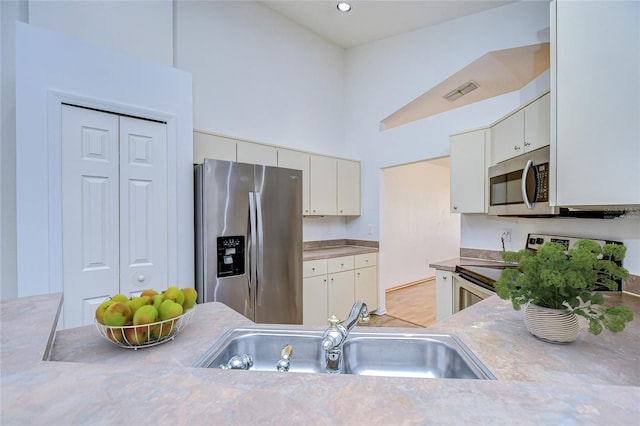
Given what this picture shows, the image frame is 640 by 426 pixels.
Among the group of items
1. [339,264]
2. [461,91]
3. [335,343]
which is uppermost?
[461,91]

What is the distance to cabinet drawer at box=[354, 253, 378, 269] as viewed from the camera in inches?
147

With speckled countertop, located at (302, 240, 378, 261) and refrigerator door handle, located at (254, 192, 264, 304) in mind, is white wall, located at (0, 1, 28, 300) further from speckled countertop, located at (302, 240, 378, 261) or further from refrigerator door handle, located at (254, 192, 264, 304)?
speckled countertop, located at (302, 240, 378, 261)

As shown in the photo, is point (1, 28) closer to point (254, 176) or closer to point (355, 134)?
point (254, 176)

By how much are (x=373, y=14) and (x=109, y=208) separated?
11.1 feet

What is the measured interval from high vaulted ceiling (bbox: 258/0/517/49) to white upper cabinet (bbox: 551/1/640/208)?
207cm

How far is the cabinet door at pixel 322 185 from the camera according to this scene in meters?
3.64

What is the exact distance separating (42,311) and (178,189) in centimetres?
145

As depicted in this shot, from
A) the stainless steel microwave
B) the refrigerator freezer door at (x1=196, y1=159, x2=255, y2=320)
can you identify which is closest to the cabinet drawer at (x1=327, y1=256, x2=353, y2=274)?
the refrigerator freezer door at (x1=196, y1=159, x2=255, y2=320)

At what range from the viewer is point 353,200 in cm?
410

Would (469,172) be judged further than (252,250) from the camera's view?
Yes

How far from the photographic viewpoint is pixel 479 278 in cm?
220

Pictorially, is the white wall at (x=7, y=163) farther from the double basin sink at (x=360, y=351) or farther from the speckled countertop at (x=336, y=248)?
the speckled countertop at (x=336, y=248)

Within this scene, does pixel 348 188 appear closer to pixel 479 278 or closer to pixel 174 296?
pixel 479 278

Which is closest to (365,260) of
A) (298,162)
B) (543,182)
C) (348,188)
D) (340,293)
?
(340,293)
